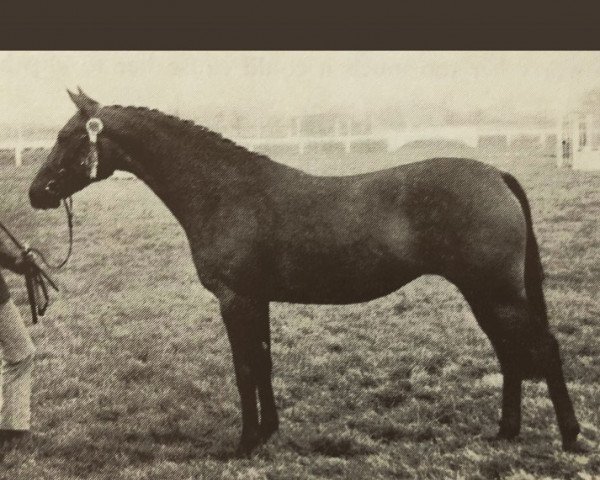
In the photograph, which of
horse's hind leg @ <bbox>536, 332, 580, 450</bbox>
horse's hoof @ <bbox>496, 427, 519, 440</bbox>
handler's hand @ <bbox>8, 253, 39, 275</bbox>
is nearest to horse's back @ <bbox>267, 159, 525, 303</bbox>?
horse's hind leg @ <bbox>536, 332, 580, 450</bbox>

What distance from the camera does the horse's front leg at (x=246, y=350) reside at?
3.19 m

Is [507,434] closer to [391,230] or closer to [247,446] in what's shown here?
[391,230]

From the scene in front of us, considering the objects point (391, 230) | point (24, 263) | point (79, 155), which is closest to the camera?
point (391, 230)

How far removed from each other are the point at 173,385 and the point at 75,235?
0.93 meters

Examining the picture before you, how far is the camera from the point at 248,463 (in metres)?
3.26

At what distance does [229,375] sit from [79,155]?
52.6 inches

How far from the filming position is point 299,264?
3.21 metres

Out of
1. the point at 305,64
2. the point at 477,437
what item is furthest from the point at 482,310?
the point at 305,64

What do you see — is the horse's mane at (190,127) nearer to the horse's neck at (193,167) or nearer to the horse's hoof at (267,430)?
the horse's neck at (193,167)

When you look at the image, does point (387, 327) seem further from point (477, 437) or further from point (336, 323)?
point (477, 437)

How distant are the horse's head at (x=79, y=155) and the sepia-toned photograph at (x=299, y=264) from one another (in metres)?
0.01

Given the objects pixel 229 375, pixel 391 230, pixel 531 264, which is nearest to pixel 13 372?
pixel 229 375

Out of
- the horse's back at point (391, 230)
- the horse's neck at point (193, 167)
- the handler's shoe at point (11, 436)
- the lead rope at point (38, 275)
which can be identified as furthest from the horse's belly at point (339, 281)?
the handler's shoe at point (11, 436)

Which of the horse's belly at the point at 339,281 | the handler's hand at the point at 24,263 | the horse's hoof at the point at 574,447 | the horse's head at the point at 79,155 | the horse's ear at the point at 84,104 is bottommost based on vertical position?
the horse's hoof at the point at 574,447
